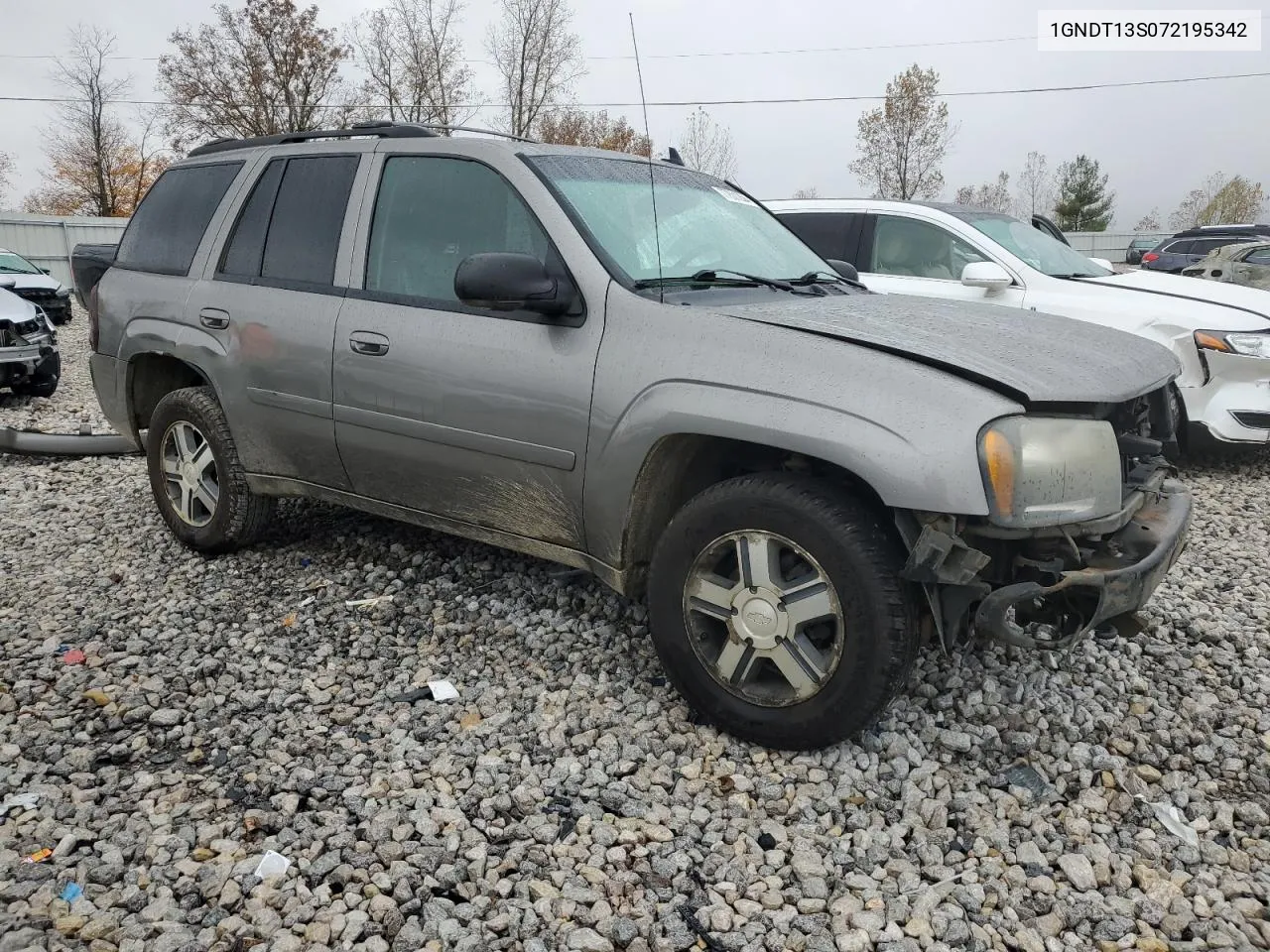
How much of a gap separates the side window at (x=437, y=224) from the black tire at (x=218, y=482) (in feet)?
3.95

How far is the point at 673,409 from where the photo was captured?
306 centimetres

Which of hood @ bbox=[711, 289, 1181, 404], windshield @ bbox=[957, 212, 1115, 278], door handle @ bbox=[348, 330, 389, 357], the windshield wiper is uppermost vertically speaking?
windshield @ bbox=[957, 212, 1115, 278]

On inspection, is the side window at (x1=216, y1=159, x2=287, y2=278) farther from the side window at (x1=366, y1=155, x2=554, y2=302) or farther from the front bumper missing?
the front bumper missing

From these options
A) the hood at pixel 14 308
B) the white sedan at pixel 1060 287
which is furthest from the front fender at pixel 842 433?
the hood at pixel 14 308

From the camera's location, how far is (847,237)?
749cm

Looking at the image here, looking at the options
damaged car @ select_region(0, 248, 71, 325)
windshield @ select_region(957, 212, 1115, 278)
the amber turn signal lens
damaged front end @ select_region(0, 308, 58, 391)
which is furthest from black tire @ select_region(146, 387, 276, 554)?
Answer: damaged car @ select_region(0, 248, 71, 325)

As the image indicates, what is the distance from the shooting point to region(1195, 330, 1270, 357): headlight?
6324mm

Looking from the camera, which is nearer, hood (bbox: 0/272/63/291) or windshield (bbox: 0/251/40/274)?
hood (bbox: 0/272/63/291)

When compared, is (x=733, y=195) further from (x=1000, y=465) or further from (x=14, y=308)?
(x=14, y=308)

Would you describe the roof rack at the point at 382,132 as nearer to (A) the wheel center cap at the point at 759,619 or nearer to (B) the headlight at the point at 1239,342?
(A) the wheel center cap at the point at 759,619

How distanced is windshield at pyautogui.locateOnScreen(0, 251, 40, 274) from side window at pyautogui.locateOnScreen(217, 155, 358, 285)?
1573 cm

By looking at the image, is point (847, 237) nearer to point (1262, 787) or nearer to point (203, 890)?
point (1262, 787)

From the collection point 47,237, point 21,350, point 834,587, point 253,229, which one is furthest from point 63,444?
point 47,237

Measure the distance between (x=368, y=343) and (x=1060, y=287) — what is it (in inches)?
201
